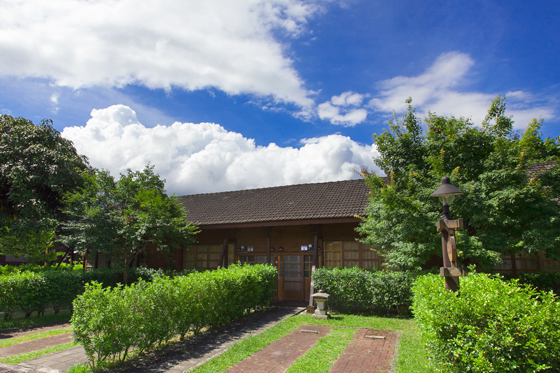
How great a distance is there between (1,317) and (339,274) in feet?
34.7

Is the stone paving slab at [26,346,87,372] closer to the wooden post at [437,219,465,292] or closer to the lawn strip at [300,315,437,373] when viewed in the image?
the lawn strip at [300,315,437,373]

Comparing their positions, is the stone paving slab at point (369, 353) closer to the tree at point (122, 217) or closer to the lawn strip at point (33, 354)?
the lawn strip at point (33, 354)

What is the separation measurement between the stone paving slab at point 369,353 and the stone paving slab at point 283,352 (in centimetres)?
85

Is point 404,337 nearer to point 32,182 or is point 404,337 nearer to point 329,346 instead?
point 329,346

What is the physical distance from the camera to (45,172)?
14109mm

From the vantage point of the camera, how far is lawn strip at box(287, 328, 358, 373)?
5812mm

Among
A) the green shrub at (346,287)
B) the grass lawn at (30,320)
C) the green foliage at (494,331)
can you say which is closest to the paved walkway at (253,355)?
the green foliage at (494,331)

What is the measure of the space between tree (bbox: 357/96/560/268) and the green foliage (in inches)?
179

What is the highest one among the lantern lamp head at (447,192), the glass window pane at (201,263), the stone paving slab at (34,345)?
the lantern lamp head at (447,192)

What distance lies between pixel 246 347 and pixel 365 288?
493 centimetres

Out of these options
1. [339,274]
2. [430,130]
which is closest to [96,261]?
[339,274]

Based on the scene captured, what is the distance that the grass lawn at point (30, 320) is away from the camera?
30.6 ft

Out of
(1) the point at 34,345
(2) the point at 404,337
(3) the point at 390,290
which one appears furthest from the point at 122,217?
(2) the point at 404,337

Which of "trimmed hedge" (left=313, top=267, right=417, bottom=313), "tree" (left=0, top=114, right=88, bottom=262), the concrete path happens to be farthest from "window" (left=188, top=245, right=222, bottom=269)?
the concrete path
